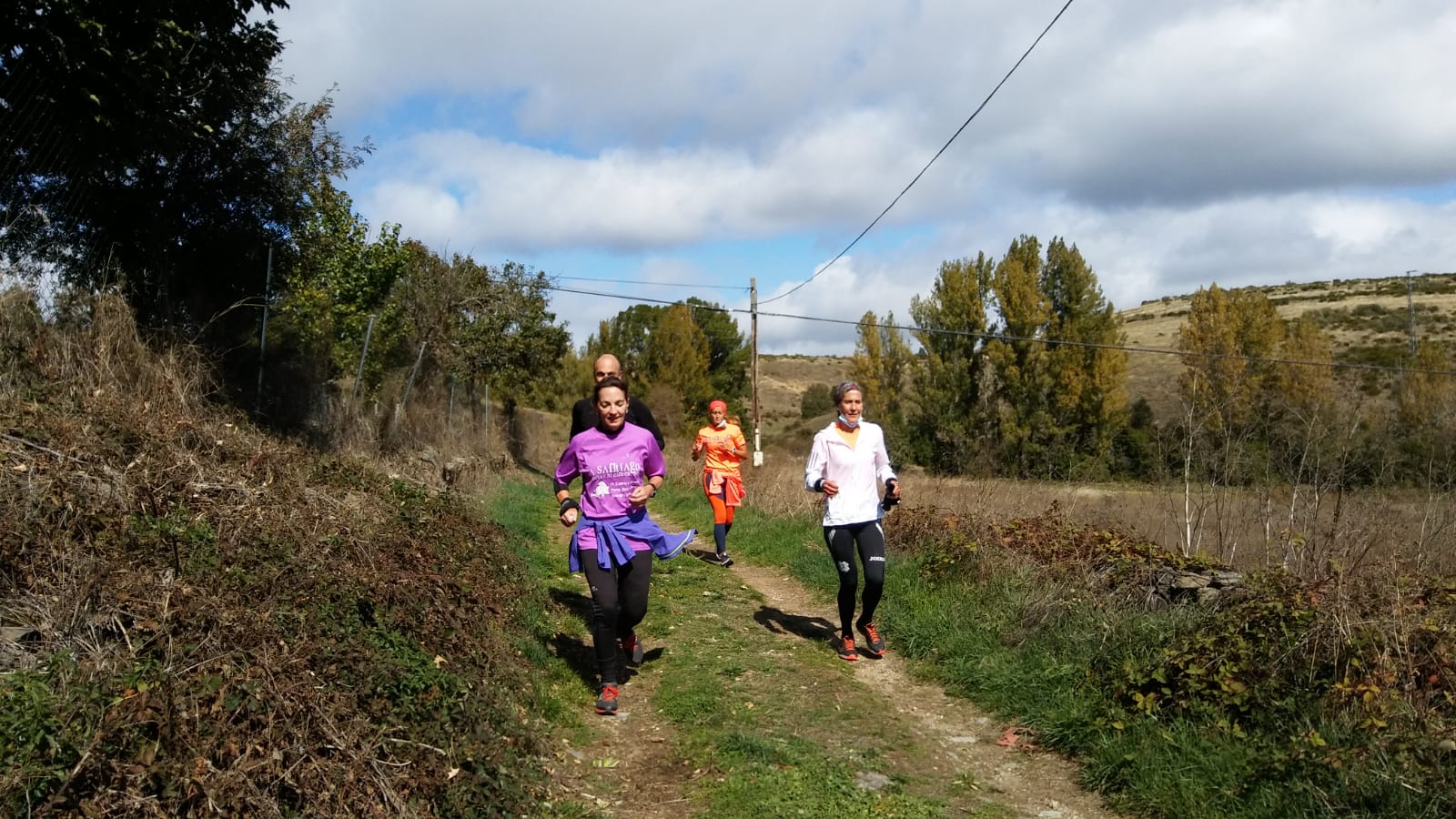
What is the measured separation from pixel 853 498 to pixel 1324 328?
65163 millimetres

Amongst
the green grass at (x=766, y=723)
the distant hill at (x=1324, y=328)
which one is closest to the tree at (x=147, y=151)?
the green grass at (x=766, y=723)

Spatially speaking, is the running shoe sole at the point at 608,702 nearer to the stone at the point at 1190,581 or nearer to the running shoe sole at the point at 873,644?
the running shoe sole at the point at 873,644

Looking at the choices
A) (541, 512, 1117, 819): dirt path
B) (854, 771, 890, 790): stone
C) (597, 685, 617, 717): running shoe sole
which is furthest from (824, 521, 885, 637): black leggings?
(854, 771, 890, 790): stone

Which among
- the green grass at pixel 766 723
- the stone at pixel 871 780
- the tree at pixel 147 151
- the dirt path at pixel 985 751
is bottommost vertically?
the dirt path at pixel 985 751

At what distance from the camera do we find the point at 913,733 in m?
5.39

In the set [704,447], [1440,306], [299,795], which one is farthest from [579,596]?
[1440,306]

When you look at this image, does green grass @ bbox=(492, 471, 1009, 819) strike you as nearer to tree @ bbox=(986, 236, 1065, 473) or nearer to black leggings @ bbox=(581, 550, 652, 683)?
black leggings @ bbox=(581, 550, 652, 683)

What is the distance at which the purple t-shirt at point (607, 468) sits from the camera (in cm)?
577

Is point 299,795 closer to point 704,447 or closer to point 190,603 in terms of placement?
point 190,603

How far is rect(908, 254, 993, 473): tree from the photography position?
43531mm

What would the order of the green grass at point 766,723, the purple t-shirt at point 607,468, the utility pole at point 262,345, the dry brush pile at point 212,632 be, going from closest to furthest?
the dry brush pile at point 212,632, the green grass at point 766,723, the purple t-shirt at point 607,468, the utility pole at point 262,345

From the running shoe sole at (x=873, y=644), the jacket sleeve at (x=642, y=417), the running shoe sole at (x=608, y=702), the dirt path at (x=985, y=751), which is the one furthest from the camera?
the running shoe sole at (x=873, y=644)

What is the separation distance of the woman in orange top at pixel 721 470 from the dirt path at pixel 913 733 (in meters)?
4.17

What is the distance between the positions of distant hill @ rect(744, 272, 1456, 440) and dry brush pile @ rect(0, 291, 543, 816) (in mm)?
38424
